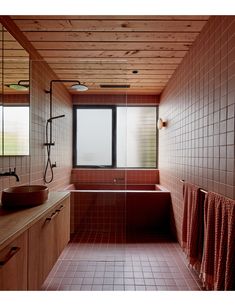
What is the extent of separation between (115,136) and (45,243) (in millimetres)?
2647

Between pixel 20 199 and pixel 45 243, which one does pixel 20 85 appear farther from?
pixel 45 243

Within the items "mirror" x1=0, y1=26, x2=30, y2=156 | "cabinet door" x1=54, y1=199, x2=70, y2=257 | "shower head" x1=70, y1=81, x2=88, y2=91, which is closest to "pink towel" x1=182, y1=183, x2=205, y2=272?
"cabinet door" x1=54, y1=199, x2=70, y2=257

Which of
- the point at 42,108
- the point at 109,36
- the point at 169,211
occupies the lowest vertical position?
the point at 169,211

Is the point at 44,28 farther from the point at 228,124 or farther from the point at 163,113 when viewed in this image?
the point at 163,113

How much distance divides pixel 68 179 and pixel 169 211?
6.02 ft

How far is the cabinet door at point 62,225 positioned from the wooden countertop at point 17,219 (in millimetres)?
195

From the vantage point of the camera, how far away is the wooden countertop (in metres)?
1.16

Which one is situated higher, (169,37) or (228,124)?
(169,37)

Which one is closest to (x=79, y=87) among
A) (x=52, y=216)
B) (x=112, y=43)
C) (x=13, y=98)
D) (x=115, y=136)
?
(x=115, y=136)

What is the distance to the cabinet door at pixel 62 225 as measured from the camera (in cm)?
199

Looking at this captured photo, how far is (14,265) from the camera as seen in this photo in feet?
3.96

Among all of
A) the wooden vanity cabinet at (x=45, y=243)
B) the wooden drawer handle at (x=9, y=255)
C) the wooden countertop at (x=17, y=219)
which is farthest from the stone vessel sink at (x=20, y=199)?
the wooden drawer handle at (x=9, y=255)

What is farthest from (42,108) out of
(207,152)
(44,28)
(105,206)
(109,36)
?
(207,152)

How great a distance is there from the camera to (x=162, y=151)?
163 inches
